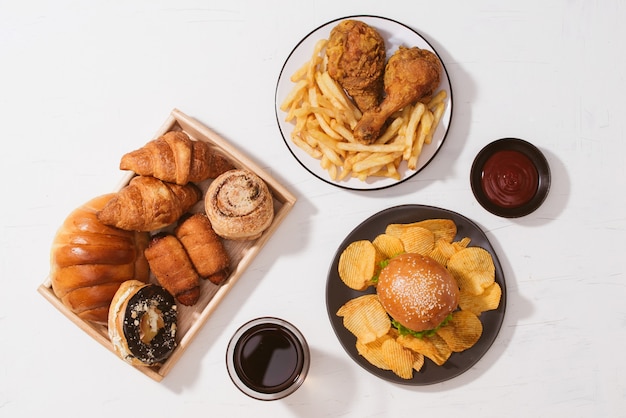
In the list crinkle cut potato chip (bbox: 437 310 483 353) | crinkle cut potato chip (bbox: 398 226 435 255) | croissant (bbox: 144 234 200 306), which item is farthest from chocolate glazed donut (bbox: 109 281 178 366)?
crinkle cut potato chip (bbox: 437 310 483 353)

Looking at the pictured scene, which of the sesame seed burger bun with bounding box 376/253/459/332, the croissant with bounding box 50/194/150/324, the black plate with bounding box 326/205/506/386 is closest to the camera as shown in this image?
the sesame seed burger bun with bounding box 376/253/459/332

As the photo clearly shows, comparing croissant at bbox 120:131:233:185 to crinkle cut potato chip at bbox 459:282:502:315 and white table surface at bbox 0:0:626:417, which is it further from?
crinkle cut potato chip at bbox 459:282:502:315

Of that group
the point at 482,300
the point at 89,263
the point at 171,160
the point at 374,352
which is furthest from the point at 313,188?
the point at 89,263

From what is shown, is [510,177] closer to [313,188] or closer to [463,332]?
[463,332]

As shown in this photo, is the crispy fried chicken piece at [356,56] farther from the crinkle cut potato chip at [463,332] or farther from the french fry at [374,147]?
the crinkle cut potato chip at [463,332]

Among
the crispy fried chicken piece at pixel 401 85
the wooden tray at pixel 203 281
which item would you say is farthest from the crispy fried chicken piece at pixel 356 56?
the wooden tray at pixel 203 281

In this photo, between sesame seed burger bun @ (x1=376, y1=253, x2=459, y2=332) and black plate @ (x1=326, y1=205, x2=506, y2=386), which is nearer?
sesame seed burger bun @ (x1=376, y1=253, x2=459, y2=332)
